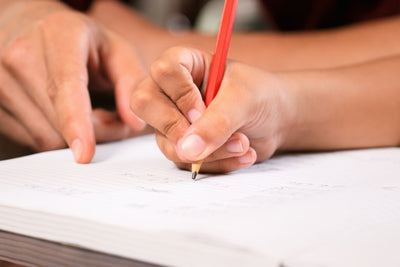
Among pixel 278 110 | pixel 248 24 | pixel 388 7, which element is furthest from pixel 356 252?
pixel 248 24

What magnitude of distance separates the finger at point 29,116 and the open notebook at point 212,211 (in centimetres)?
7

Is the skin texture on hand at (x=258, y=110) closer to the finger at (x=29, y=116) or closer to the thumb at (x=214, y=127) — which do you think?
the thumb at (x=214, y=127)

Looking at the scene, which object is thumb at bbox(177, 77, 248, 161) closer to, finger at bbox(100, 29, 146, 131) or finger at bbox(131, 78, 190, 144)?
finger at bbox(131, 78, 190, 144)

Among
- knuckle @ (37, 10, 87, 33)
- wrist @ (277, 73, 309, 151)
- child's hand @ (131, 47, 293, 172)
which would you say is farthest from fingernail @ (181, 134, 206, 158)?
knuckle @ (37, 10, 87, 33)

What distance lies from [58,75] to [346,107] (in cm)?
26

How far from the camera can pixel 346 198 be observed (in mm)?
291

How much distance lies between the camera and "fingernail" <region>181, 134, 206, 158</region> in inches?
12.1

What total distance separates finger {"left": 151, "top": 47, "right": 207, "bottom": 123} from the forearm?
101 mm

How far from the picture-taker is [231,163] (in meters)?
0.35

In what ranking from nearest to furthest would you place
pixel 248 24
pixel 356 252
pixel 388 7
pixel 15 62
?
pixel 356 252 → pixel 15 62 → pixel 388 7 → pixel 248 24

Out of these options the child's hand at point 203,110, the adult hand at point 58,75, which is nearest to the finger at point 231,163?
the child's hand at point 203,110

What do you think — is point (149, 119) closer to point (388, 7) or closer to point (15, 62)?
point (15, 62)

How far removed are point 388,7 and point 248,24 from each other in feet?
1.64

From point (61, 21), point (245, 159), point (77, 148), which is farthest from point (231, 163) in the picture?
point (61, 21)
